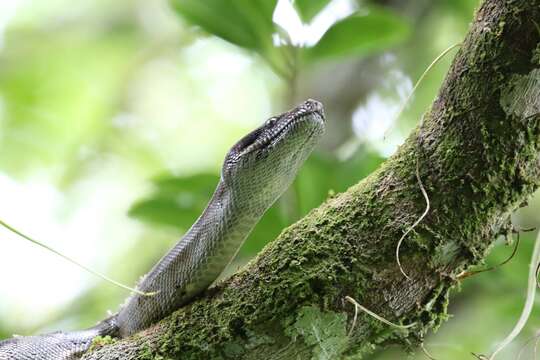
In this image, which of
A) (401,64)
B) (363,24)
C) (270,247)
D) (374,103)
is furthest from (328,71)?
(270,247)

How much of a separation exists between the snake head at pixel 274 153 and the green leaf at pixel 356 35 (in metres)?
0.64

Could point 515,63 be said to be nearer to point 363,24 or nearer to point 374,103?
point 363,24

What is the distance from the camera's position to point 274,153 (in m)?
2.71

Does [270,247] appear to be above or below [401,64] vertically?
below

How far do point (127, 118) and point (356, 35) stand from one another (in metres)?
3.97

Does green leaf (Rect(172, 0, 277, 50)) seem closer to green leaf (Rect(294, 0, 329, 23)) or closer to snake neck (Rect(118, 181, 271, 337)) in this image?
green leaf (Rect(294, 0, 329, 23))

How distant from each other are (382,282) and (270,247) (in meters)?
0.41

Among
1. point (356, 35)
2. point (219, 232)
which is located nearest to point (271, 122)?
point (219, 232)

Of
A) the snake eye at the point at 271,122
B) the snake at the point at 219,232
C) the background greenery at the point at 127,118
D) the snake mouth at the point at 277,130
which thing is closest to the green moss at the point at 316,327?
the snake at the point at 219,232

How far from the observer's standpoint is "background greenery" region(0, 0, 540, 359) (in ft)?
15.7

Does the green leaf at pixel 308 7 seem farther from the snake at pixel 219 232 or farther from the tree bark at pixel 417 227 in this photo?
the tree bark at pixel 417 227

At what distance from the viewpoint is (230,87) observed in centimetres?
762

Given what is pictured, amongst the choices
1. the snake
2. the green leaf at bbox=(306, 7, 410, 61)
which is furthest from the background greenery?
the snake

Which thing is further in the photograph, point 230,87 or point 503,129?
point 230,87
